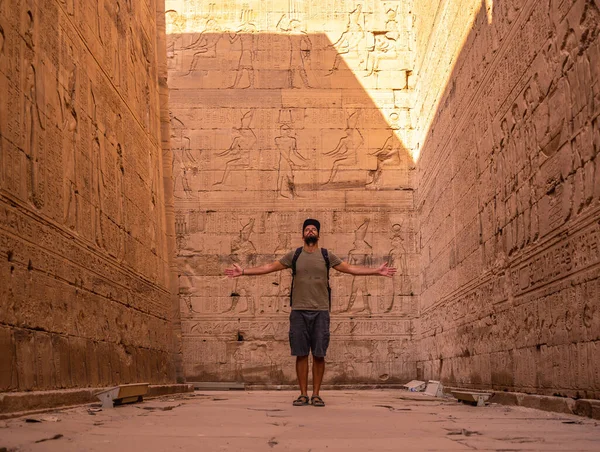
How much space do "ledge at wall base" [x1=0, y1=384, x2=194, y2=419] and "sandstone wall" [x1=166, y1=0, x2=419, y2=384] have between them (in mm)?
8334

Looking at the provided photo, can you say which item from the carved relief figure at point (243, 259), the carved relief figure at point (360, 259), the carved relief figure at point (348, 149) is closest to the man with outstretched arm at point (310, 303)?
the carved relief figure at point (243, 259)

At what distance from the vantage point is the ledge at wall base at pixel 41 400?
4.61 meters

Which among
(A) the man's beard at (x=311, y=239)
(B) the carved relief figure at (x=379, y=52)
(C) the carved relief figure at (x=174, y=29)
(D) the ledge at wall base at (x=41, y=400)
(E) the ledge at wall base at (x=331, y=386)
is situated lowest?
(E) the ledge at wall base at (x=331, y=386)

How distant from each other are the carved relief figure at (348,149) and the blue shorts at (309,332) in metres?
8.88

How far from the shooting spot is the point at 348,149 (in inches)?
613

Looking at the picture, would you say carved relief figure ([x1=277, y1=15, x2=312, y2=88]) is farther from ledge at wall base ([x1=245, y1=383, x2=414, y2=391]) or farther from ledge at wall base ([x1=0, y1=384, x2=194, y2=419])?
ledge at wall base ([x1=0, y1=384, x2=194, y2=419])

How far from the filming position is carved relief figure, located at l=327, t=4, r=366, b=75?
1582 cm

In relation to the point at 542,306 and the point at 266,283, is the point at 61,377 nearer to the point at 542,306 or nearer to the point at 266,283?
the point at 542,306

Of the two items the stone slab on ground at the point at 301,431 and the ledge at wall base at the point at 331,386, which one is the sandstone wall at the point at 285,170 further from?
the stone slab on ground at the point at 301,431

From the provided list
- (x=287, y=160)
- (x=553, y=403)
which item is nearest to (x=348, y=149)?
(x=287, y=160)

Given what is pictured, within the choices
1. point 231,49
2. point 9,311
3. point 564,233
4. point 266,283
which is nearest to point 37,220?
point 9,311

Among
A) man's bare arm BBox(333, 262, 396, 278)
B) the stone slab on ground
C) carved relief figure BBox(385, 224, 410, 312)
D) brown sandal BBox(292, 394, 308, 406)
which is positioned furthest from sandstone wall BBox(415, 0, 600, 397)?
carved relief figure BBox(385, 224, 410, 312)

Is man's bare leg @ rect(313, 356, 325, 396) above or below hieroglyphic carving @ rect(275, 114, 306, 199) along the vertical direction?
below

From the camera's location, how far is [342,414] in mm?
5691
